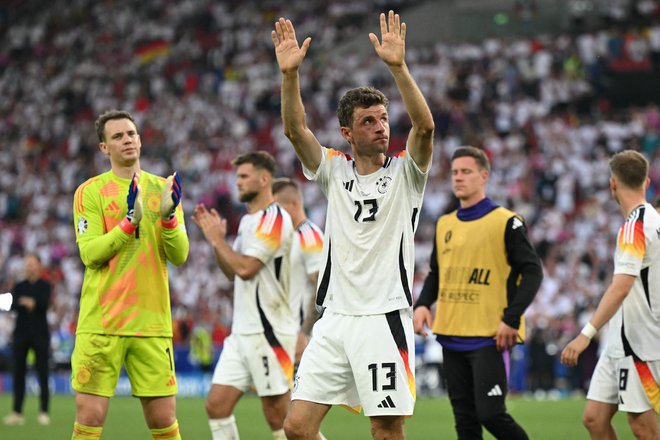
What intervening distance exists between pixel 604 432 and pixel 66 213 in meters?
25.0

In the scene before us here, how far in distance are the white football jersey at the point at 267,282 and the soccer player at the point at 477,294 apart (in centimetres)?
133

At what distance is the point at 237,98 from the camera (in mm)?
34062

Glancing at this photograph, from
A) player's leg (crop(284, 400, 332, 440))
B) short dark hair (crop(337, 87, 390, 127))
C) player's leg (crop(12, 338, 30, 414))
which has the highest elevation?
short dark hair (crop(337, 87, 390, 127))

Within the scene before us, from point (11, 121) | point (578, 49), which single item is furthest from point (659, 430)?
point (11, 121)

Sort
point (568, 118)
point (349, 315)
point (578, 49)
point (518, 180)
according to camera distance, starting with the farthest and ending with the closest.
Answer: point (578, 49) < point (568, 118) < point (518, 180) < point (349, 315)

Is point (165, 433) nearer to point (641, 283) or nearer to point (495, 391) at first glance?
point (495, 391)

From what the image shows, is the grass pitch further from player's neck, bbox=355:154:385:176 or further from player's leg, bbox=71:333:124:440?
→ player's neck, bbox=355:154:385:176

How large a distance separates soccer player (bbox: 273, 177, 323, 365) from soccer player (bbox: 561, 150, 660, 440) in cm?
274

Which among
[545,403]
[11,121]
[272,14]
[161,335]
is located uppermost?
[272,14]

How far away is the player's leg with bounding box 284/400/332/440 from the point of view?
649cm

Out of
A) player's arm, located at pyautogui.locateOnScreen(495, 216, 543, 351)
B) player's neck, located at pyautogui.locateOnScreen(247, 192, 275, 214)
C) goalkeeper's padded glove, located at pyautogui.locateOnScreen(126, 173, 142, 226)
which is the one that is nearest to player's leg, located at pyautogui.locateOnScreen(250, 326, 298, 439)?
player's neck, located at pyautogui.locateOnScreen(247, 192, 275, 214)

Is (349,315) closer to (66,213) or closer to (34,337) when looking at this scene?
(34,337)

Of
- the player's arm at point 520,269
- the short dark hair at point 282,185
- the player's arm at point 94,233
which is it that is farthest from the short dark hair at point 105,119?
the player's arm at point 520,269

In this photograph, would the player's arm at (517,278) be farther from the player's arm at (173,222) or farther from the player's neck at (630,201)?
the player's arm at (173,222)
